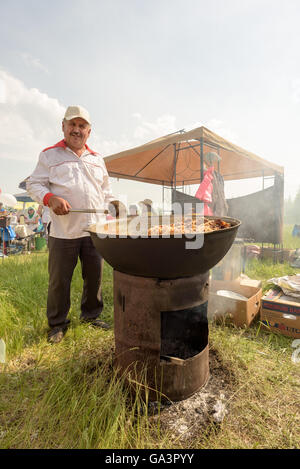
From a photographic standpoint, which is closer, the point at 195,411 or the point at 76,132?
the point at 195,411

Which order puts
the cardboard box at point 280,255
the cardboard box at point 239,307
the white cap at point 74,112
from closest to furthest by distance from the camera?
the white cap at point 74,112 < the cardboard box at point 239,307 < the cardboard box at point 280,255

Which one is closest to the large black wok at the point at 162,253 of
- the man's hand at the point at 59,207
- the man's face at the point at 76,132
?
the man's hand at the point at 59,207

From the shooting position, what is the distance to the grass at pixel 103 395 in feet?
4.49

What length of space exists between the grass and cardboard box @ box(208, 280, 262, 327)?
166mm

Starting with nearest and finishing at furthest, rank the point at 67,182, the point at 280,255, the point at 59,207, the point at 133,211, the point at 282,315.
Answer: the point at 59,207
the point at 67,182
the point at 282,315
the point at 133,211
the point at 280,255

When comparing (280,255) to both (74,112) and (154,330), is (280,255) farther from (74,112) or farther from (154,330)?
(74,112)

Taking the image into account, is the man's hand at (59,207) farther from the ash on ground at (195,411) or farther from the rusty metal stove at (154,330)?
the ash on ground at (195,411)

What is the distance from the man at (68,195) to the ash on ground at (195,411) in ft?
4.45

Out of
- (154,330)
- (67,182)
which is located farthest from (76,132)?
(154,330)

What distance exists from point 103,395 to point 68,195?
1739mm

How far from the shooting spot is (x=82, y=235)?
2.44 m

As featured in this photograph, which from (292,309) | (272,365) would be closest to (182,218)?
(272,365)

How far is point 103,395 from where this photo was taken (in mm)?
1639
